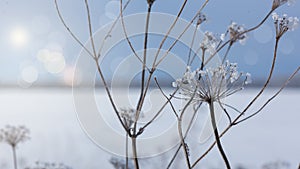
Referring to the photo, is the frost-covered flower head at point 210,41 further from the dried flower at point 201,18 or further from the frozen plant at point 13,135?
the frozen plant at point 13,135

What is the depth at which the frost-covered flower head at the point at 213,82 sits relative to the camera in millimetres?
421

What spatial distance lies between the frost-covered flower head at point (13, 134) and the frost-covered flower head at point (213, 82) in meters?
0.48

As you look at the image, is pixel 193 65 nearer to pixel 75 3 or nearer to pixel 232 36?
pixel 232 36

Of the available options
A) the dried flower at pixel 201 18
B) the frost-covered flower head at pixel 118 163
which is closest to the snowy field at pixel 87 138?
the frost-covered flower head at pixel 118 163

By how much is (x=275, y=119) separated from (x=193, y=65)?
23.1 inches

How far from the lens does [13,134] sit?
0.77 meters

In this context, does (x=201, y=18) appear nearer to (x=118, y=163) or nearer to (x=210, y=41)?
(x=210, y=41)

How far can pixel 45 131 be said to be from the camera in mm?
990

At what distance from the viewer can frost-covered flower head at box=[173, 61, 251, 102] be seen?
1.38 feet

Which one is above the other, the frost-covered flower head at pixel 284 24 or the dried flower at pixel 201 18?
the dried flower at pixel 201 18

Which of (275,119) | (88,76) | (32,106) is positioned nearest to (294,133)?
(275,119)

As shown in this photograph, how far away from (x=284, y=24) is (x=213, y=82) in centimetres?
12

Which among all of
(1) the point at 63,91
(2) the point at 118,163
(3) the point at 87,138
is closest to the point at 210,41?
(2) the point at 118,163

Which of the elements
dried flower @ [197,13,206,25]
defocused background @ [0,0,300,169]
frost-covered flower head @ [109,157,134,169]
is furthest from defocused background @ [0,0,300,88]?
frost-covered flower head @ [109,157,134,169]
